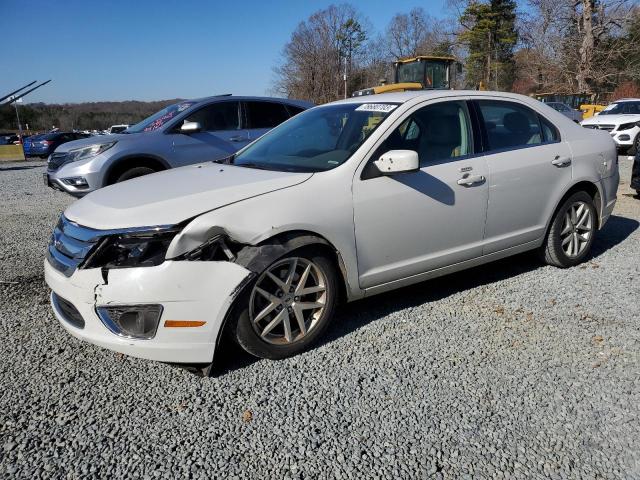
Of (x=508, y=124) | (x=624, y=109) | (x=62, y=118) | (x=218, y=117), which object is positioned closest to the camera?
(x=508, y=124)

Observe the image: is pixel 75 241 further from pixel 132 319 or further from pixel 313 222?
pixel 313 222

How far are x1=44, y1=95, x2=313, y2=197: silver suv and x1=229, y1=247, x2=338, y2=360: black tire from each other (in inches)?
177

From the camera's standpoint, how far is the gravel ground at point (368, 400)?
2.22m

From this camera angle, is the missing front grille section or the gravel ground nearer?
the gravel ground

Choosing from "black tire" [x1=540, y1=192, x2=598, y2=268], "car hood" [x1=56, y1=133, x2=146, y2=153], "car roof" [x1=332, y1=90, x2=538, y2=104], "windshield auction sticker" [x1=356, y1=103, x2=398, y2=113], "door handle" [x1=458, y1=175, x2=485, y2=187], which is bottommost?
"black tire" [x1=540, y1=192, x2=598, y2=268]

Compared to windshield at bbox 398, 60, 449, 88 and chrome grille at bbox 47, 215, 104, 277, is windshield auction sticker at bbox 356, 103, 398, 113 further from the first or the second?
windshield at bbox 398, 60, 449, 88

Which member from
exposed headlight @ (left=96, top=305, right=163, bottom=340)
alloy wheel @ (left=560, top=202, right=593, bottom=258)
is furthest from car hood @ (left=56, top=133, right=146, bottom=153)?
alloy wheel @ (left=560, top=202, right=593, bottom=258)

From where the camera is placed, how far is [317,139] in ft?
12.5

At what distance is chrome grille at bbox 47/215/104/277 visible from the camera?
2.81m

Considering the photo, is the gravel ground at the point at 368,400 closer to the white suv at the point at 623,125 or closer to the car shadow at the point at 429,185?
the car shadow at the point at 429,185

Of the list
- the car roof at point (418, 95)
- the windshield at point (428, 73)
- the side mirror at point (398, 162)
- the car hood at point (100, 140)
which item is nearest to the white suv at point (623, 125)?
the windshield at point (428, 73)

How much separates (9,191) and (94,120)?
2856 inches

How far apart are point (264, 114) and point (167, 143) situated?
1.67 meters

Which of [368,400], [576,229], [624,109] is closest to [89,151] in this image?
[368,400]
